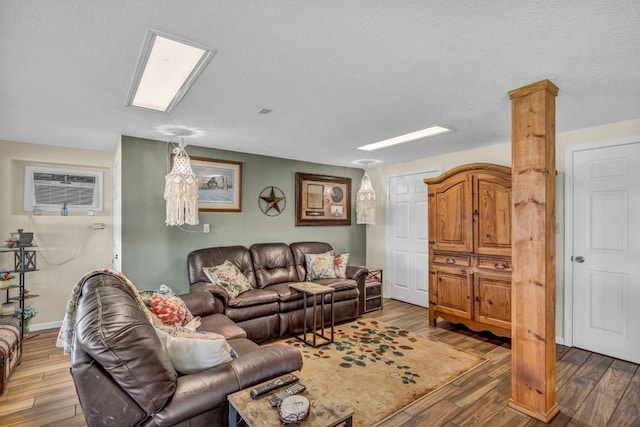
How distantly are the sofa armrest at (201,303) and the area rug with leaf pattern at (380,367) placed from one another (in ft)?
3.28

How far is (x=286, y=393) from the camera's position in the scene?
1.47 m

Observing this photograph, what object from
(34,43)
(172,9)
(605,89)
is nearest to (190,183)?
(34,43)

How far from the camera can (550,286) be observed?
218cm

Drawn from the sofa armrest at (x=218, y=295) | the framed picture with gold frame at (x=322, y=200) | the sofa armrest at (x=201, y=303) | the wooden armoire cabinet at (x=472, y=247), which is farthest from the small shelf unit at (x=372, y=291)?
the sofa armrest at (x=201, y=303)

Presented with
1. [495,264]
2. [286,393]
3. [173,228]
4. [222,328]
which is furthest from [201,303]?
[495,264]

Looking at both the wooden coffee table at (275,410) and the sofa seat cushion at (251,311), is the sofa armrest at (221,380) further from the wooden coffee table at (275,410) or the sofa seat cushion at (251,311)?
the sofa seat cushion at (251,311)

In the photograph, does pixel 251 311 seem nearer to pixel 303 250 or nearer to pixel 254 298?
pixel 254 298

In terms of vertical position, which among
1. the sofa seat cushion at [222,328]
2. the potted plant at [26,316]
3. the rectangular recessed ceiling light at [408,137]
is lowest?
the potted plant at [26,316]

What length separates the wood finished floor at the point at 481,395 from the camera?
2176mm

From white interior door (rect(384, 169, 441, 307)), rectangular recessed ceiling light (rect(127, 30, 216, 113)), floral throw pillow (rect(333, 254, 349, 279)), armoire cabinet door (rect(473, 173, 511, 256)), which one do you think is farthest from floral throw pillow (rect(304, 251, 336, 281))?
rectangular recessed ceiling light (rect(127, 30, 216, 113))

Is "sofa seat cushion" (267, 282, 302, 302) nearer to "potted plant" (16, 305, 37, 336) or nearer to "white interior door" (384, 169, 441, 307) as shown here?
"white interior door" (384, 169, 441, 307)

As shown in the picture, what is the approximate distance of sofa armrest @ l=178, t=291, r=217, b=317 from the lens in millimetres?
2982

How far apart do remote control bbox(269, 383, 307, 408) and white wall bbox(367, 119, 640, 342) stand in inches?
133

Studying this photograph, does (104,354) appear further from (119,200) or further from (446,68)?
(119,200)
